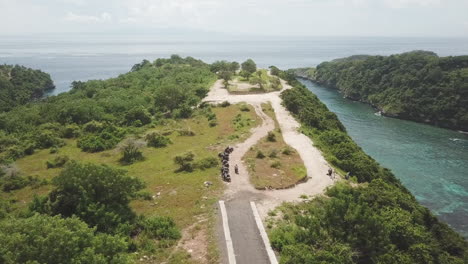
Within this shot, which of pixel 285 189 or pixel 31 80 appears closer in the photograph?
pixel 285 189

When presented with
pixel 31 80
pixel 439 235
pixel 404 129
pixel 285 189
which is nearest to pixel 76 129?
pixel 285 189

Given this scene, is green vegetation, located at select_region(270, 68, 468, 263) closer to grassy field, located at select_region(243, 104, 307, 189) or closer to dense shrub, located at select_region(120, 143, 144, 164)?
grassy field, located at select_region(243, 104, 307, 189)

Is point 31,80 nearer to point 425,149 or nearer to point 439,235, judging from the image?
point 425,149

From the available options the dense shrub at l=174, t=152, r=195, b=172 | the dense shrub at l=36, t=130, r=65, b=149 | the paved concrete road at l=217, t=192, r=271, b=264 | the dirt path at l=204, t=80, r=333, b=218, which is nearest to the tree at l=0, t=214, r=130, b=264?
the paved concrete road at l=217, t=192, r=271, b=264

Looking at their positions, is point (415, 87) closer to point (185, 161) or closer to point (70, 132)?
→ point (185, 161)

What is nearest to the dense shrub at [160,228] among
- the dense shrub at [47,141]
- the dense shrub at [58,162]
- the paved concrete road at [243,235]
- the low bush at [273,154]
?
the paved concrete road at [243,235]

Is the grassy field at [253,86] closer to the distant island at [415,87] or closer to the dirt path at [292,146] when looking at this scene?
the dirt path at [292,146]
